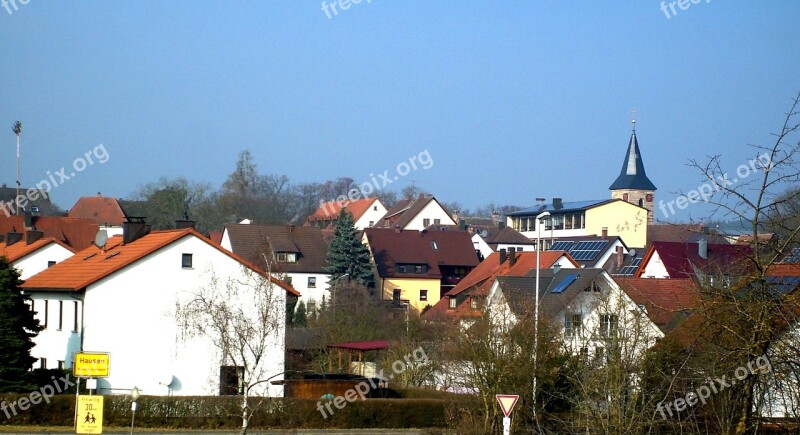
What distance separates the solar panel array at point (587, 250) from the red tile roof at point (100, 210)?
51196mm

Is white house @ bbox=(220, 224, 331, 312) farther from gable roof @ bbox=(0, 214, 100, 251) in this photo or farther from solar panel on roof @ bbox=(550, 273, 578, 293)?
solar panel on roof @ bbox=(550, 273, 578, 293)

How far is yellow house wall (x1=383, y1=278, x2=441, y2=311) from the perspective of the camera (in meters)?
82.1

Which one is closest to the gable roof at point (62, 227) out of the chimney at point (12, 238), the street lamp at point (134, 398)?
the chimney at point (12, 238)

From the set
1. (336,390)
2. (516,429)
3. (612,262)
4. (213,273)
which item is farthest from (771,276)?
(612,262)

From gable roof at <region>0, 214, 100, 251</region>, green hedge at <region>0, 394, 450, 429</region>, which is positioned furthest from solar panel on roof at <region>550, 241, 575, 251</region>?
green hedge at <region>0, 394, 450, 429</region>

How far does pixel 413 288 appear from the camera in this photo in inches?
3265

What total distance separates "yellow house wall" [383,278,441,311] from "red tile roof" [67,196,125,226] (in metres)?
39.5

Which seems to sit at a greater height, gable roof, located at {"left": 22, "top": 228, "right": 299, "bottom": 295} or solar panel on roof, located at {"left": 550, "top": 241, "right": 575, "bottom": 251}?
solar panel on roof, located at {"left": 550, "top": 241, "right": 575, "bottom": 251}

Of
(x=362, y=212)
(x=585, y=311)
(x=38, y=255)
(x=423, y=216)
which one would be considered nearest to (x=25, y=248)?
(x=38, y=255)

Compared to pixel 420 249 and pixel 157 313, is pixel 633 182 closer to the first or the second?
pixel 420 249

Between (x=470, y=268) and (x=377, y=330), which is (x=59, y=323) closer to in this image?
(x=377, y=330)

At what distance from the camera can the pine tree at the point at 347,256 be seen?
255ft

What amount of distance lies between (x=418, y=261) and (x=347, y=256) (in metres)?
7.91

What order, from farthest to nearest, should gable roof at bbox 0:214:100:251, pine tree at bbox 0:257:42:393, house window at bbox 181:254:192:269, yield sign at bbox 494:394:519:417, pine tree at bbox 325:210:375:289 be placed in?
gable roof at bbox 0:214:100:251
pine tree at bbox 325:210:375:289
house window at bbox 181:254:192:269
pine tree at bbox 0:257:42:393
yield sign at bbox 494:394:519:417
